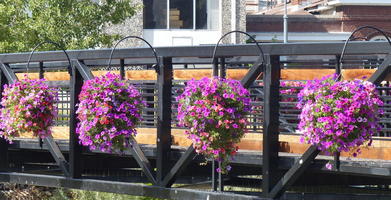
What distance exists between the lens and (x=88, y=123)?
31.7 feet

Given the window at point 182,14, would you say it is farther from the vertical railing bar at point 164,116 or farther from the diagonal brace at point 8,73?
the vertical railing bar at point 164,116

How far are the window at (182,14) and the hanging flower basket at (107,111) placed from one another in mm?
31666

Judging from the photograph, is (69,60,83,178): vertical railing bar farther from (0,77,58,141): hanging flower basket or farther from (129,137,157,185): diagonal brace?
(129,137,157,185): diagonal brace

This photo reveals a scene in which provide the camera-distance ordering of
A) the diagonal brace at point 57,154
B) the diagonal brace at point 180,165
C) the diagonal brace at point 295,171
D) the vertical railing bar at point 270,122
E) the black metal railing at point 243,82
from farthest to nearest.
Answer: the diagonal brace at point 57,154 < the diagonal brace at point 180,165 < the vertical railing bar at point 270,122 < the black metal railing at point 243,82 < the diagonal brace at point 295,171

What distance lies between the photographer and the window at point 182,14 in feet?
135

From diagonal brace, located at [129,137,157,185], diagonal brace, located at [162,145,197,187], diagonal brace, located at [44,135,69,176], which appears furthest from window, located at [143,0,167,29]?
diagonal brace, located at [162,145,197,187]

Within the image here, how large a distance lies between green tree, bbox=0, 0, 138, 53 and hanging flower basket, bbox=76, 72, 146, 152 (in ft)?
51.6

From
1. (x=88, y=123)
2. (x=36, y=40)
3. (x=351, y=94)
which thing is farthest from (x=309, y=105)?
(x=36, y=40)

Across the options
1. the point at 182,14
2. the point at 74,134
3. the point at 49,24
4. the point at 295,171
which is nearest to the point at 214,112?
the point at 295,171

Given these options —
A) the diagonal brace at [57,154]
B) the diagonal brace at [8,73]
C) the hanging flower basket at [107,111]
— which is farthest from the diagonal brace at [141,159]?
the diagonal brace at [8,73]

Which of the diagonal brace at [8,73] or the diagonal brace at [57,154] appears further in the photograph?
the diagonal brace at [8,73]

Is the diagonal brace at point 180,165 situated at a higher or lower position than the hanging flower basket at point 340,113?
lower

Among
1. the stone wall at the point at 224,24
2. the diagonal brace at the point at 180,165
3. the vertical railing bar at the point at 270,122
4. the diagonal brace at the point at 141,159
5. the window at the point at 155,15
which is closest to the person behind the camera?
the vertical railing bar at the point at 270,122

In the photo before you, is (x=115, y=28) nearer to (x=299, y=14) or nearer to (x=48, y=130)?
(x=299, y=14)
